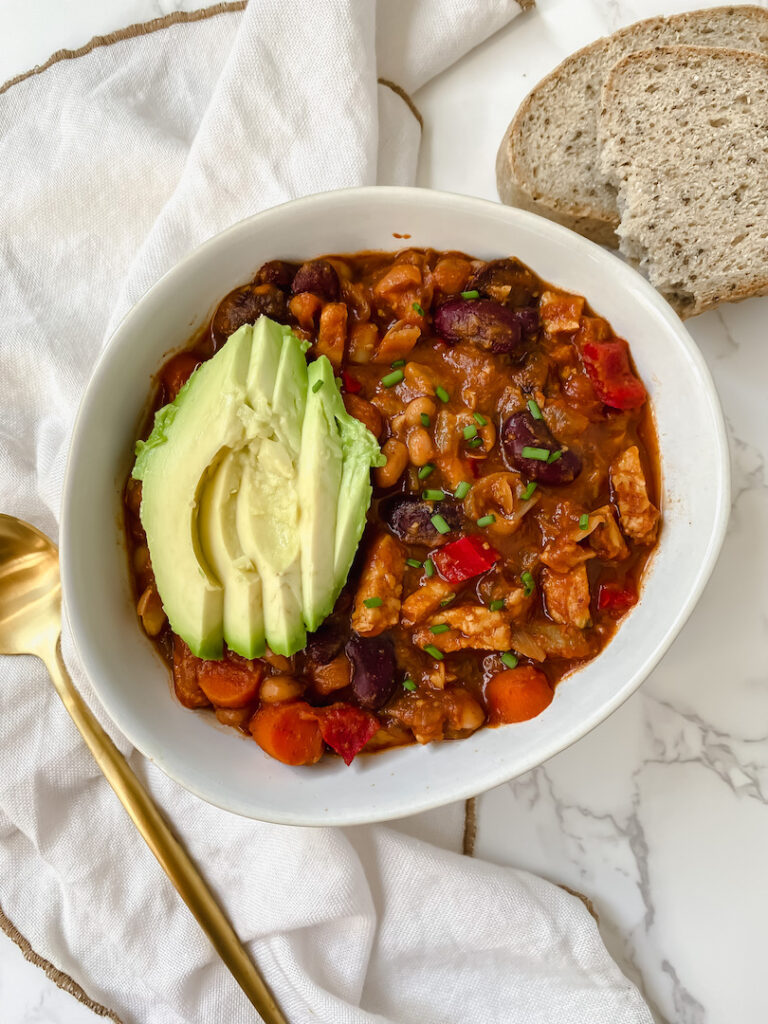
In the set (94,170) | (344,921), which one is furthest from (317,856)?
(94,170)

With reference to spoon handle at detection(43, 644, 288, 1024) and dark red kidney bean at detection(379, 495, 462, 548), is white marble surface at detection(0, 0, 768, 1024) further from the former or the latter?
dark red kidney bean at detection(379, 495, 462, 548)

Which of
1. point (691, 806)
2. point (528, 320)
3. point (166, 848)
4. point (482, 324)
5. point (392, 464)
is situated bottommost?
point (691, 806)

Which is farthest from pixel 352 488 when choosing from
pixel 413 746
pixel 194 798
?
pixel 194 798

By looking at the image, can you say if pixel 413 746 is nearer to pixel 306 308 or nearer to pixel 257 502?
pixel 257 502

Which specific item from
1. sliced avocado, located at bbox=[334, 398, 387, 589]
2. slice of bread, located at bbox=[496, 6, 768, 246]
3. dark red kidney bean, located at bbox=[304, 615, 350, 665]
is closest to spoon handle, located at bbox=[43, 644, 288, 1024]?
dark red kidney bean, located at bbox=[304, 615, 350, 665]

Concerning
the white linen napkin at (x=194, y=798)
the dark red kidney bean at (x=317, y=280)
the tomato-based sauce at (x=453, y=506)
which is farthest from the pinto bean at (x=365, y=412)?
the white linen napkin at (x=194, y=798)

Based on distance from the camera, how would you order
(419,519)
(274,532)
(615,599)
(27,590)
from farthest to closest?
1. (27,590)
2. (615,599)
3. (419,519)
4. (274,532)

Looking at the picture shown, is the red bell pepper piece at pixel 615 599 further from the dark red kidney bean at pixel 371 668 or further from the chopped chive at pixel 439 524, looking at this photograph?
the dark red kidney bean at pixel 371 668
